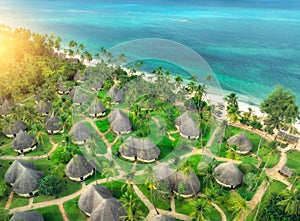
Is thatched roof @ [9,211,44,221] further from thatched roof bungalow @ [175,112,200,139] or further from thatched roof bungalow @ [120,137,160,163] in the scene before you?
thatched roof bungalow @ [175,112,200,139]

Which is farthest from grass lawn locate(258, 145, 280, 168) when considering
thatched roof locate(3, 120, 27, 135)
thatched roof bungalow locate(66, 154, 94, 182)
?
thatched roof locate(3, 120, 27, 135)

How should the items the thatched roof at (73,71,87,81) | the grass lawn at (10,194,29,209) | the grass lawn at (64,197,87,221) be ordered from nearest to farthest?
1. the grass lawn at (64,197,87,221)
2. the grass lawn at (10,194,29,209)
3. the thatched roof at (73,71,87,81)

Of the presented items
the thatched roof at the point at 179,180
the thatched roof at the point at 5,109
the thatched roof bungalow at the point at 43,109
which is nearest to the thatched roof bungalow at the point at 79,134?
the thatched roof bungalow at the point at 43,109

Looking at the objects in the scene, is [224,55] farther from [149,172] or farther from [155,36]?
[149,172]

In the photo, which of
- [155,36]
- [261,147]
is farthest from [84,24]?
[261,147]

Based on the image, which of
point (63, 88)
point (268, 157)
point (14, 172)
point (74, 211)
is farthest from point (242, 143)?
point (63, 88)

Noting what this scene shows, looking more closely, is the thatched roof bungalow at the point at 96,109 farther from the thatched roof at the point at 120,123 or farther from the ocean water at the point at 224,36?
the ocean water at the point at 224,36
